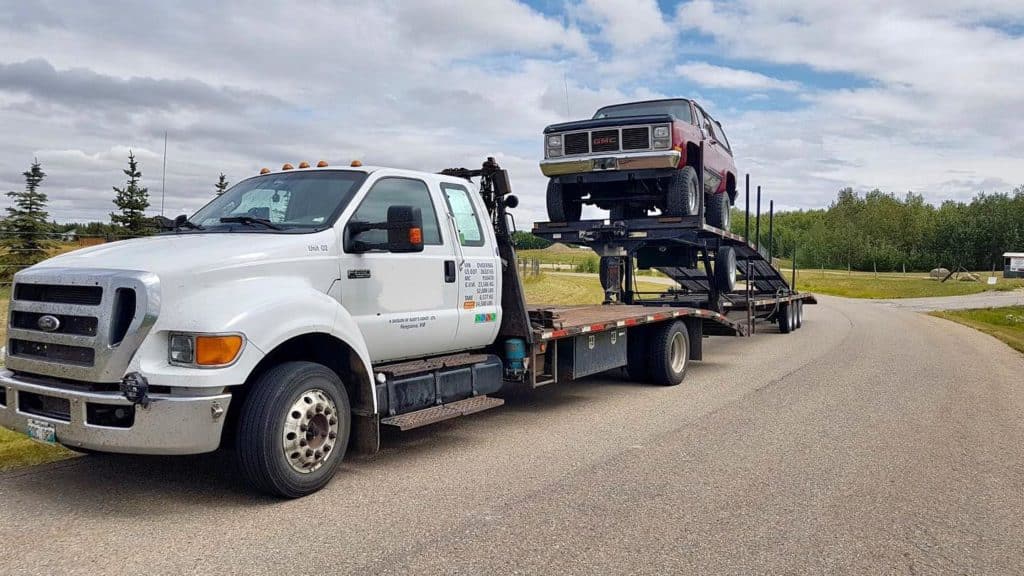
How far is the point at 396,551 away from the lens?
402cm

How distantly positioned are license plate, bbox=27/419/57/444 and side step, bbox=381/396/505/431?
198cm

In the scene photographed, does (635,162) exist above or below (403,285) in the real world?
above

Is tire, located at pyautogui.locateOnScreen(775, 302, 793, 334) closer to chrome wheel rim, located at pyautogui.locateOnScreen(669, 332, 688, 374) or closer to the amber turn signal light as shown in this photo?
chrome wheel rim, located at pyautogui.locateOnScreen(669, 332, 688, 374)

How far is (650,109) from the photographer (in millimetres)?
11969

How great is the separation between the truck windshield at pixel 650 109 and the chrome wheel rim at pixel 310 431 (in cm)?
773

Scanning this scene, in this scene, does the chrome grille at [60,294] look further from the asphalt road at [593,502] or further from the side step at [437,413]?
the side step at [437,413]

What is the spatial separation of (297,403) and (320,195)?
1.62 meters

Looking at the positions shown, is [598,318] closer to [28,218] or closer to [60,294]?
[60,294]

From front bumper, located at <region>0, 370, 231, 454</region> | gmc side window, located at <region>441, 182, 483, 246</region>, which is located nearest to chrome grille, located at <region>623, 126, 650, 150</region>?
gmc side window, located at <region>441, 182, 483, 246</region>

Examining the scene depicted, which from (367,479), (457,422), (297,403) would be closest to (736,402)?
(457,422)

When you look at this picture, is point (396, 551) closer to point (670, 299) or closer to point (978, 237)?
point (670, 299)

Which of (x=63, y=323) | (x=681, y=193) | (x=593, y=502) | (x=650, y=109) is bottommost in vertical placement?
(x=593, y=502)

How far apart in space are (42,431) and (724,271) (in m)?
9.77

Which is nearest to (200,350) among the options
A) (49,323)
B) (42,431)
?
(49,323)
